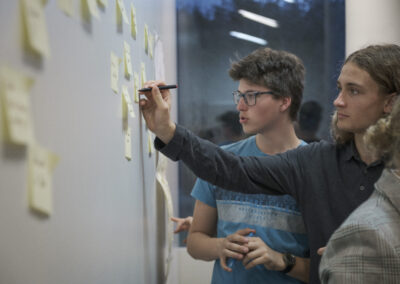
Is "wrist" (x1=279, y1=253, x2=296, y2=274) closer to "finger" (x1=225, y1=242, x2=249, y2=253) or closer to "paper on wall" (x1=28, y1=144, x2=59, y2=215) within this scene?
"finger" (x1=225, y1=242, x2=249, y2=253)

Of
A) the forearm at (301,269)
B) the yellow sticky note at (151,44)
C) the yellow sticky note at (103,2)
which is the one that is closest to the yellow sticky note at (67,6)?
the yellow sticky note at (103,2)

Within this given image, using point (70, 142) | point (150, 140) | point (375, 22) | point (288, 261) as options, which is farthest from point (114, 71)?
point (375, 22)

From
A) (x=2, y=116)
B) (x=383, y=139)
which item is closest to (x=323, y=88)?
(x=383, y=139)

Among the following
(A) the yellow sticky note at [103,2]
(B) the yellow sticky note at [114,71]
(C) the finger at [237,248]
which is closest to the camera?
(A) the yellow sticky note at [103,2]

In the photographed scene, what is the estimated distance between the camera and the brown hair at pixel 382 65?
1338mm

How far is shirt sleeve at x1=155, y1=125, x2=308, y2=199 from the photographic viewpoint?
1371 mm

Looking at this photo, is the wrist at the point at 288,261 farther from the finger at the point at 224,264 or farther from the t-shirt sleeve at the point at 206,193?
the t-shirt sleeve at the point at 206,193

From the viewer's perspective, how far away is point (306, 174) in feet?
4.70

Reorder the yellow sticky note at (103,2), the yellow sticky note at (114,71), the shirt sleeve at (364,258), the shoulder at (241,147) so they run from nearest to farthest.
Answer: the shirt sleeve at (364,258)
the yellow sticky note at (103,2)
the yellow sticky note at (114,71)
the shoulder at (241,147)

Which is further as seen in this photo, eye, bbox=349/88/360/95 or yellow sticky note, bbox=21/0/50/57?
eye, bbox=349/88/360/95

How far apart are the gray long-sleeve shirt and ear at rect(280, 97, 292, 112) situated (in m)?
0.28

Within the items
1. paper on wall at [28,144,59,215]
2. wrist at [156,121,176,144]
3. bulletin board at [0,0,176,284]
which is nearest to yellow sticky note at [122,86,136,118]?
bulletin board at [0,0,176,284]

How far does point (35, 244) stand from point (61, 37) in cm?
34

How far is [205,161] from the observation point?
1.38 m
